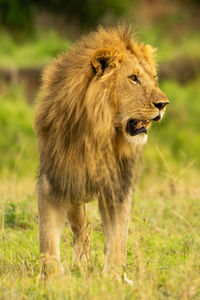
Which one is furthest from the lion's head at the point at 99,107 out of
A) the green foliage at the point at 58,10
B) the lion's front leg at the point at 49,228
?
the green foliage at the point at 58,10

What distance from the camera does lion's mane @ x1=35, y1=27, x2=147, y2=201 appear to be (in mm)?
3801

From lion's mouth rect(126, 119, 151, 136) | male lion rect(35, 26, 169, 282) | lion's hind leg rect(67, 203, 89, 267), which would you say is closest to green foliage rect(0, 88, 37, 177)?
lion's hind leg rect(67, 203, 89, 267)

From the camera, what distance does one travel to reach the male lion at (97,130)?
3803 millimetres

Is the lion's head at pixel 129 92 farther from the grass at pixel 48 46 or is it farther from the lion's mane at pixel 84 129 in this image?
the grass at pixel 48 46

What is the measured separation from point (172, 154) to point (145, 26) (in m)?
8.19

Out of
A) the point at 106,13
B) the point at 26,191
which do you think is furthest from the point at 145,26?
the point at 26,191

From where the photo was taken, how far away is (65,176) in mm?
3910

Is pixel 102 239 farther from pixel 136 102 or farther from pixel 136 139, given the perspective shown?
pixel 136 102

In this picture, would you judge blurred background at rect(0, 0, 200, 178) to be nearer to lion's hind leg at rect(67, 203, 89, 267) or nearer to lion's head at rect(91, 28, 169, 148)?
lion's hind leg at rect(67, 203, 89, 267)

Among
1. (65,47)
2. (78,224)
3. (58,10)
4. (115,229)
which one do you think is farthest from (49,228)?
(58,10)

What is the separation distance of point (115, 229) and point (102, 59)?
1.01 m

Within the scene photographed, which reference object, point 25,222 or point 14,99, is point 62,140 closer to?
point 25,222

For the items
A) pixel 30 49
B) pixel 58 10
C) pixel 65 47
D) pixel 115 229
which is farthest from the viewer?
pixel 58 10

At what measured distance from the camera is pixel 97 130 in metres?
3.78
